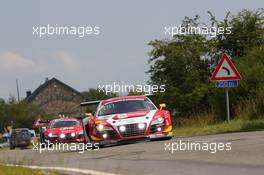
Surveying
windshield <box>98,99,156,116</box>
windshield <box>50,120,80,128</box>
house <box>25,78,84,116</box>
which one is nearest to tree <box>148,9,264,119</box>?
windshield <box>50,120,80,128</box>

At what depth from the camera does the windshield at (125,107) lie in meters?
20.3

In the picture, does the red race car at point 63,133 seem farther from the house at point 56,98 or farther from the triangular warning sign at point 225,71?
the house at point 56,98

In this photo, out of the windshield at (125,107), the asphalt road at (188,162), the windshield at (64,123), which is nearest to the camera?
the asphalt road at (188,162)

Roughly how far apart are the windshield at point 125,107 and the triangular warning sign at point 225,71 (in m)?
5.07

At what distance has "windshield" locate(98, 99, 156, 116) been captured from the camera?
20275mm

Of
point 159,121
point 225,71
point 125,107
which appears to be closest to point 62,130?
point 225,71

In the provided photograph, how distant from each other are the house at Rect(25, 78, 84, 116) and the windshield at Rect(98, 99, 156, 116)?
4936 inches

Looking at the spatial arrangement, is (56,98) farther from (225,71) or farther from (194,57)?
(225,71)

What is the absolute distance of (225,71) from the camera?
25266mm

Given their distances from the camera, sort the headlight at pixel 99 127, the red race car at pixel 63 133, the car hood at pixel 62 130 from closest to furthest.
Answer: the headlight at pixel 99 127 → the red race car at pixel 63 133 → the car hood at pixel 62 130

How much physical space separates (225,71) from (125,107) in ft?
20.0

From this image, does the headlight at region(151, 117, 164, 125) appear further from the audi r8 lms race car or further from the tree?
the tree

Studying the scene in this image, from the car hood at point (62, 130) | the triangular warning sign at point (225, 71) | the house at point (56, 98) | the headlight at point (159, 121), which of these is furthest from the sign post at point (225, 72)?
the house at point (56, 98)

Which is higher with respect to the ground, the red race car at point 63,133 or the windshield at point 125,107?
the windshield at point 125,107
